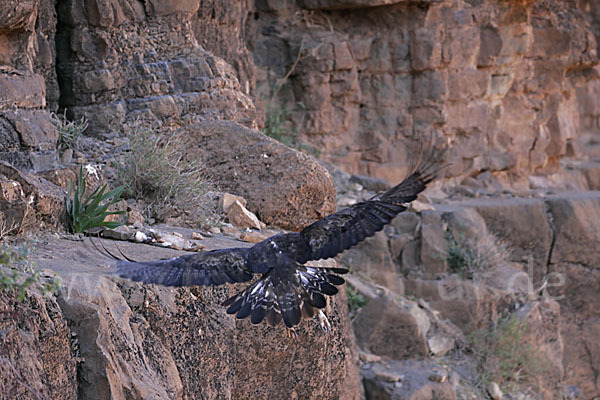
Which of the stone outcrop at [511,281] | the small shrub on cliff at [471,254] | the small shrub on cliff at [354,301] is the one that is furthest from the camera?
the small shrub on cliff at [471,254]

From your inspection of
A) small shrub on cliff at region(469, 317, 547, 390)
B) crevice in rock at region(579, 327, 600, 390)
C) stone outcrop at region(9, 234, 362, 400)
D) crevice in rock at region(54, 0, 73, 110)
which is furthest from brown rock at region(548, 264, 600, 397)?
crevice in rock at region(54, 0, 73, 110)

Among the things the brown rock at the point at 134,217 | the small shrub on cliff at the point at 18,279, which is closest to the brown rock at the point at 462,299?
the brown rock at the point at 134,217

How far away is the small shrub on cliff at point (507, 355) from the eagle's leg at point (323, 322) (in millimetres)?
3393

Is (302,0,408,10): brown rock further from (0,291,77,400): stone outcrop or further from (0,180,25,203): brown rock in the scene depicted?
(0,291,77,400): stone outcrop

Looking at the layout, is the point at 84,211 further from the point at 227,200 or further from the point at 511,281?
the point at 511,281

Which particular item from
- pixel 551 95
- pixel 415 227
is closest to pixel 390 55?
pixel 415 227

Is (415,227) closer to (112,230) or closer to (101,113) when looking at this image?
(101,113)

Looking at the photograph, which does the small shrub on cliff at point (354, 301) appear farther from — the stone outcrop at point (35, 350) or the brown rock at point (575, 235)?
the stone outcrop at point (35, 350)

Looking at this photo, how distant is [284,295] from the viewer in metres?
3.74

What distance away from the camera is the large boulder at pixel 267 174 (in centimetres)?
554

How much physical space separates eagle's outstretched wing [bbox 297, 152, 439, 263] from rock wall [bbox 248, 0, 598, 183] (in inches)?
205

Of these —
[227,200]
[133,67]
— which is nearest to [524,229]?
[227,200]

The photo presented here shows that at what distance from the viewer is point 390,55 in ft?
31.7

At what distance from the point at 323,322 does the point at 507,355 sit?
3736 mm
